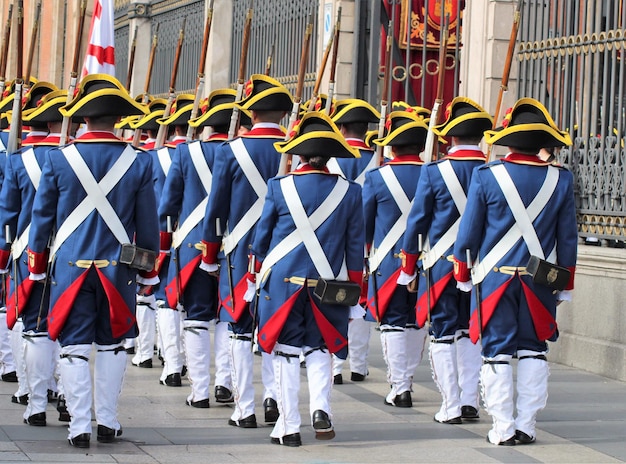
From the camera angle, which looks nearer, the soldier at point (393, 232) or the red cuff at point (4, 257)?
the red cuff at point (4, 257)

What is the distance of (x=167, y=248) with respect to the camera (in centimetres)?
1075

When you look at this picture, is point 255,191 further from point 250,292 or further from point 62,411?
point 62,411

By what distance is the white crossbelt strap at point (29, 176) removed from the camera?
8758 mm

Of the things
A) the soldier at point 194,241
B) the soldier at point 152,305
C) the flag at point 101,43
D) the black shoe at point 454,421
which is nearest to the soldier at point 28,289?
the soldier at point 194,241

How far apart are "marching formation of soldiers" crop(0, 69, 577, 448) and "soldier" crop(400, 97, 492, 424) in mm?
12

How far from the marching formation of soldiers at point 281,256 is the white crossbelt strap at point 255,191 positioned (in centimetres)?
1

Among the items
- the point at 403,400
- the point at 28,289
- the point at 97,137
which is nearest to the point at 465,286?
the point at 403,400

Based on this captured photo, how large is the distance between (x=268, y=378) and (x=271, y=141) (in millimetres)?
1472

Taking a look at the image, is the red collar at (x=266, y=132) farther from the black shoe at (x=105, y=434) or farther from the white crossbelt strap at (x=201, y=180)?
the black shoe at (x=105, y=434)

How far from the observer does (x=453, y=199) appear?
916cm

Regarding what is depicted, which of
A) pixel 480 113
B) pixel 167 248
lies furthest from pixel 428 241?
pixel 167 248

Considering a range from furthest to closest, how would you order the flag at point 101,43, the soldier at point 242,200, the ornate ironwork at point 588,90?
the flag at point 101,43 < the ornate ironwork at point 588,90 < the soldier at point 242,200

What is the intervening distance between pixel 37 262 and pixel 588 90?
5.60 m

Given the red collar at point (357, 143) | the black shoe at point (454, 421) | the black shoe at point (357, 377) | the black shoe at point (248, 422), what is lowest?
the black shoe at point (248, 422)
